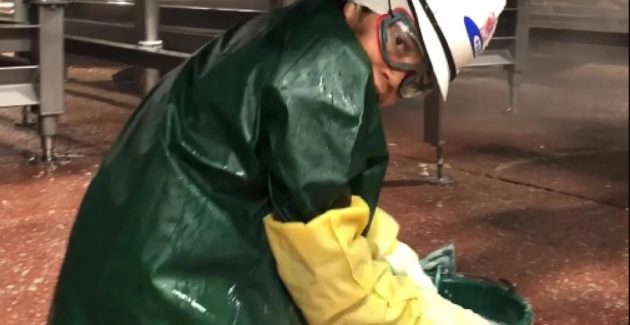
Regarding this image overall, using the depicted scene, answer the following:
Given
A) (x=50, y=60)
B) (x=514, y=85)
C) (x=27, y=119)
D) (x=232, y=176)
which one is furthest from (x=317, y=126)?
(x=27, y=119)

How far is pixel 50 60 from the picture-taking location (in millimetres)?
2029

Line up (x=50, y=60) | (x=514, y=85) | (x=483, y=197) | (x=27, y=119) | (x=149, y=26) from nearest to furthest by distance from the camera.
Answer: (x=514, y=85) → (x=483, y=197) → (x=50, y=60) → (x=149, y=26) → (x=27, y=119)

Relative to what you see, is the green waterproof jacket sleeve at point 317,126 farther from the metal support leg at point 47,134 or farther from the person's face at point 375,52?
the metal support leg at point 47,134

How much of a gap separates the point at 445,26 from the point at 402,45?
0.04 metres

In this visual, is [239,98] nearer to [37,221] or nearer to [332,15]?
[332,15]

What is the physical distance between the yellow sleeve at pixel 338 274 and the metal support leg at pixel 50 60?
142 centimetres

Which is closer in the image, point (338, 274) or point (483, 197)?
point (338, 274)

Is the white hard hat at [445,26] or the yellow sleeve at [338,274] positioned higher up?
the white hard hat at [445,26]

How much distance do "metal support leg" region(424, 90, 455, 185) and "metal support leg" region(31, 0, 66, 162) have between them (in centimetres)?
89

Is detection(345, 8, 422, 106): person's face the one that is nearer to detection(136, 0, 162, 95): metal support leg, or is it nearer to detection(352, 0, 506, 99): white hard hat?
detection(352, 0, 506, 99): white hard hat

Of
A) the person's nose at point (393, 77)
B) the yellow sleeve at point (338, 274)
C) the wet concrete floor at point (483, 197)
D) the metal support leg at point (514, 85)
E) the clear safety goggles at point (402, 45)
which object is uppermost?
the clear safety goggles at point (402, 45)

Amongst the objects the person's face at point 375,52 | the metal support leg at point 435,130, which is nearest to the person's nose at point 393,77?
the person's face at point 375,52

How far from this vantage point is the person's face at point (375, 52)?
31.0 inches

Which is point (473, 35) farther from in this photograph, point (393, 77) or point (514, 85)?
point (514, 85)
